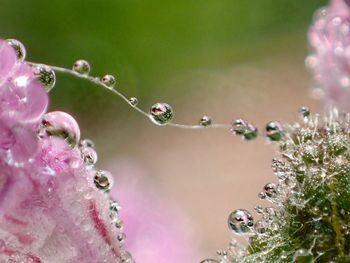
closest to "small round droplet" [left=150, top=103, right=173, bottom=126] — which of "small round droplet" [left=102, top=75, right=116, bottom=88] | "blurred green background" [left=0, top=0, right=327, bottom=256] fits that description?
"small round droplet" [left=102, top=75, right=116, bottom=88]

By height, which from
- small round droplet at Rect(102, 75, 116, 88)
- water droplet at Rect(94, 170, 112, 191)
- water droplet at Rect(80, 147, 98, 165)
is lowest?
water droplet at Rect(94, 170, 112, 191)

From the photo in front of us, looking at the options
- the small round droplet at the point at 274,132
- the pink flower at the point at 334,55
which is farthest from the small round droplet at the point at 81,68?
the pink flower at the point at 334,55

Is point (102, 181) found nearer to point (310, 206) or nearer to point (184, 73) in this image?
point (310, 206)

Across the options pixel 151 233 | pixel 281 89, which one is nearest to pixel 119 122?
pixel 281 89

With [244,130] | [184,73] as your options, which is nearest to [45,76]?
[244,130]

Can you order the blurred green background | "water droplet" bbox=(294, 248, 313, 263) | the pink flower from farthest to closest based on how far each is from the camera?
the blurred green background, the pink flower, "water droplet" bbox=(294, 248, 313, 263)

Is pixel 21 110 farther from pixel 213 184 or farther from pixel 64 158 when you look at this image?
pixel 213 184

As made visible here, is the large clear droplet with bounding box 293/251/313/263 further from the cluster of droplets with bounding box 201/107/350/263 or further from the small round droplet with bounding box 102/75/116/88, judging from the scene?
the small round droplet with bounding box 102/75/116/88
